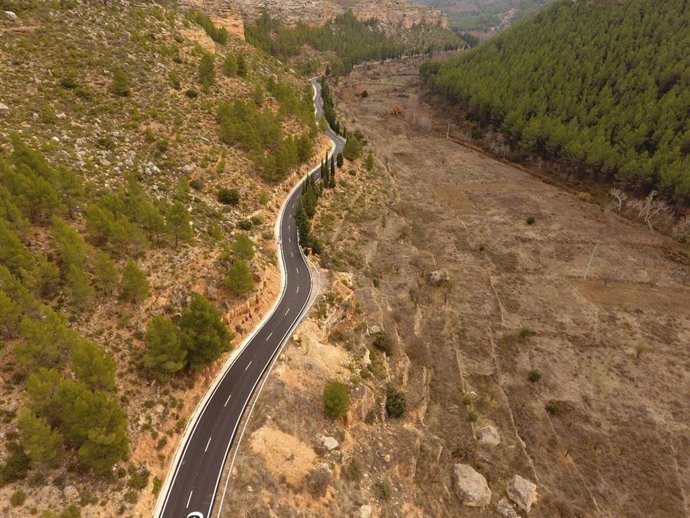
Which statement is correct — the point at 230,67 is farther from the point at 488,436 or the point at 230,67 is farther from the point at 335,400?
the point at 488,436

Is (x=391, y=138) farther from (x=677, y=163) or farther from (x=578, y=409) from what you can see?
(x=578, y=409)

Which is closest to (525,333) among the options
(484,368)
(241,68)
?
(484,368)

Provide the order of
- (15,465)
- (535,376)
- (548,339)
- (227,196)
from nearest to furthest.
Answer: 1. (15,465)
2. (535,376)
3. (548,339)
4. (227,196)

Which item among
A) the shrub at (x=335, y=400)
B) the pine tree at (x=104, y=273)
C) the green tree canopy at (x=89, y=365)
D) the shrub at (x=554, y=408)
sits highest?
the pine tree at (x=104, y=273)

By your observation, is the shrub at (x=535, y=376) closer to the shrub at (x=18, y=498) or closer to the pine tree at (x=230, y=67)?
the shrub at (x=18, y=498)

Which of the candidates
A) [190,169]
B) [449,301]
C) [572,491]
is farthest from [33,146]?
[572,491]

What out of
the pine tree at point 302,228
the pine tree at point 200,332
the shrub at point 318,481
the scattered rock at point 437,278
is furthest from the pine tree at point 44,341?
the scattered rock at point 437,278

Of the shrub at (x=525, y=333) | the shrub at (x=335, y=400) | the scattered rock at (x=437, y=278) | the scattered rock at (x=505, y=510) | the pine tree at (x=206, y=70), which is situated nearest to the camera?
the scattered rock at (x=505, y=510)
